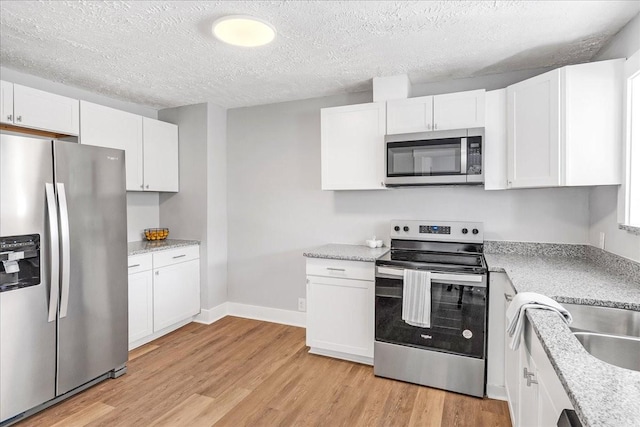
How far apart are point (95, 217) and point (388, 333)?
2279mm

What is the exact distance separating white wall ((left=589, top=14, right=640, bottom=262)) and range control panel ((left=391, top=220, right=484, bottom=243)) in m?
0.76

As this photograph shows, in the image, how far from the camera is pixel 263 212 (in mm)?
3846

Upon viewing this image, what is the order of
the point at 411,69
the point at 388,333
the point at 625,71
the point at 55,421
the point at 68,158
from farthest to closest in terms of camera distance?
1. the point at 411,69
2. the point at 388,333
3. the point at 68,158
4. the point at 55,421
5. the point at 625,71

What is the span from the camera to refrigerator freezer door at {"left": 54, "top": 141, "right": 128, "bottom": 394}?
2.23 metres

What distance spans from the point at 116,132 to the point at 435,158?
285 centimetres

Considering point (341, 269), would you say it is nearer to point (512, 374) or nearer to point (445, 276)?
point (445, 276)

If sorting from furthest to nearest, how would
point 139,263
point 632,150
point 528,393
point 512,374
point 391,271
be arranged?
point 139,263 < point 391,271 < point 512,374 < point 632,150 < point 528,393

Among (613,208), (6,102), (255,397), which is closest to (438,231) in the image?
(613,208)

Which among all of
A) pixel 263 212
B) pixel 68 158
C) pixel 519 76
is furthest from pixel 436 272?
pixel 68 158

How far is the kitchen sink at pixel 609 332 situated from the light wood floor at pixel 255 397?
0.91m

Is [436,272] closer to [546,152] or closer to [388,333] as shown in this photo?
[388,333]

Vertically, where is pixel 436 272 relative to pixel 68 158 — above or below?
below

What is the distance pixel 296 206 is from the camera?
12.1 ft

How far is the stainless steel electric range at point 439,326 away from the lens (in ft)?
7.62
